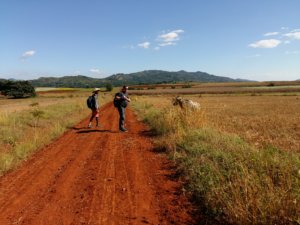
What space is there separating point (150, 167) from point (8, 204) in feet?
12.8

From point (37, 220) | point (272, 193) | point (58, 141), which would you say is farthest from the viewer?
point (58, 141)

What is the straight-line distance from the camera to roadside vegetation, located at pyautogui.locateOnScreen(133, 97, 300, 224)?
484 centimetres

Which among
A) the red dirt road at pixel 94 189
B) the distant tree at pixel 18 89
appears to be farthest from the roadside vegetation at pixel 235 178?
the distant tree at pixel 18 89

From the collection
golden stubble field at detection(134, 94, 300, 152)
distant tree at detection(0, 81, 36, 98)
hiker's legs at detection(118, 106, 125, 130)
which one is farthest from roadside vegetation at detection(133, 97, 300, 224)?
distant tree at detection(0, 81, 36, 98)

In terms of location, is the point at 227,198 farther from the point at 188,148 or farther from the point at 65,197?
the point at 188,148

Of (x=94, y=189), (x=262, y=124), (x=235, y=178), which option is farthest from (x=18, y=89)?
(x=235, y=178)

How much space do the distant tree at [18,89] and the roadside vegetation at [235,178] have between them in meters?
84.7

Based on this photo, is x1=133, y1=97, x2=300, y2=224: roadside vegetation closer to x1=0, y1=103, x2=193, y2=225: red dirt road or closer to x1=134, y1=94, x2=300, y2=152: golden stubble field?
x1=0, y1=103, x2=193, y2=225: red dirt road

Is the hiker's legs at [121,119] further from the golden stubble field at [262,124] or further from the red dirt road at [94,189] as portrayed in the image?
the red dirt road at [94,189]

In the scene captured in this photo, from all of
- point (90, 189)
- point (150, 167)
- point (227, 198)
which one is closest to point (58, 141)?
point (150, 167)

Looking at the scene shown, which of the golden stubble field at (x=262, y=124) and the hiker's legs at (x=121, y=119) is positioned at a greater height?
the hiker's legs at (x=121, y=119)

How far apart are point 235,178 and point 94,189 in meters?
3.06

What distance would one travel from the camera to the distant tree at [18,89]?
8894 centimetres

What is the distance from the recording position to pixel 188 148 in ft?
32.8
